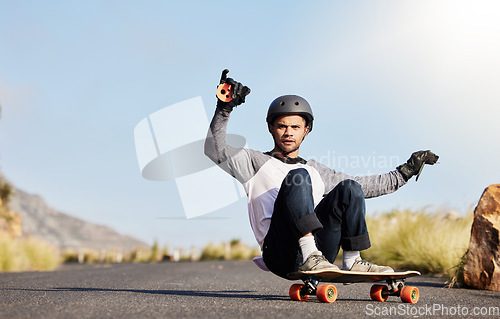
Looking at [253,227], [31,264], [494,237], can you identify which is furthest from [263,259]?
[31,264]

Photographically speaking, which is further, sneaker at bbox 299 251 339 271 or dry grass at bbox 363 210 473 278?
dry grass at bbox 363 210 473 278

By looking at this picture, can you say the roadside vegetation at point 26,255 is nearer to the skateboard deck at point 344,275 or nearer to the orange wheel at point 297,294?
the orange wheel at point 297,294

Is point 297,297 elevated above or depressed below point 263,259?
below

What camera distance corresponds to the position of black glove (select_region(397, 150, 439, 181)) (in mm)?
4332

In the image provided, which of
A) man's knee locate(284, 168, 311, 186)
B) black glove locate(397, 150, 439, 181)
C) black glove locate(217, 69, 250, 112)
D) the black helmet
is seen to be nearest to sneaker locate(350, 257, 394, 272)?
man's knee locate(284, 168, 311, 186)

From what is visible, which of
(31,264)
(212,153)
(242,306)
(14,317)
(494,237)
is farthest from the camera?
(31,264)

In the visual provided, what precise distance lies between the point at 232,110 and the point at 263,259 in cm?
110

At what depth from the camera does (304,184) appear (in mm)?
3482

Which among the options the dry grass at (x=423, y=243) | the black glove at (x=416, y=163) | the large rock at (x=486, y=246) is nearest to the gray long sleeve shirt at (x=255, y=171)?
the black glove at (x=416, y=163)

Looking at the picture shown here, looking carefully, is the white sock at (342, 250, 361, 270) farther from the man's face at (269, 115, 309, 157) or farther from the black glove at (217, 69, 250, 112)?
the black glove at (217, 69, 250, 112)

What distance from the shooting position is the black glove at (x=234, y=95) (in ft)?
12.3

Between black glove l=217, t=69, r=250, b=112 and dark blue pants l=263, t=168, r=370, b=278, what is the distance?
0.68 meters

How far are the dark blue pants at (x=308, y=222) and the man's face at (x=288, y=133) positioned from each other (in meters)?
0.59

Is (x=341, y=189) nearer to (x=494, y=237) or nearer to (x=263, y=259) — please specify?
(x=263, y=259)
